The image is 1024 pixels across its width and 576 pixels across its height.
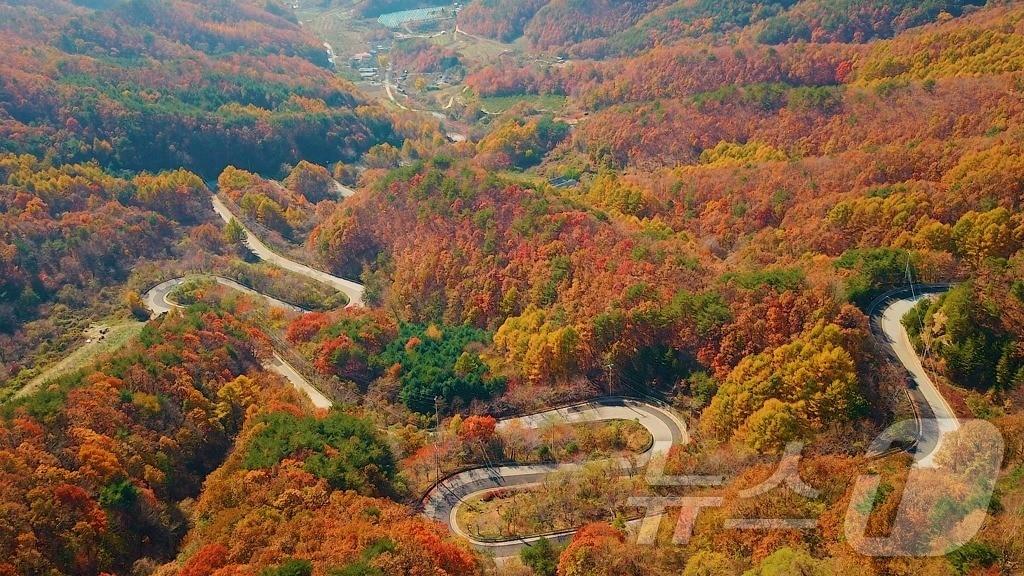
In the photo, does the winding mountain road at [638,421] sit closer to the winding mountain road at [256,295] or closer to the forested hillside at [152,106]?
the winding mountain road at [256,295]

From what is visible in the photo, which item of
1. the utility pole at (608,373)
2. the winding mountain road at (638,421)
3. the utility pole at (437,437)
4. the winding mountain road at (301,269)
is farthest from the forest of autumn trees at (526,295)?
the winding mountain road at (301,269)

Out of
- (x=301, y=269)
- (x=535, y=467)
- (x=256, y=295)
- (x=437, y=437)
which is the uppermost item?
(x=535, y=467)

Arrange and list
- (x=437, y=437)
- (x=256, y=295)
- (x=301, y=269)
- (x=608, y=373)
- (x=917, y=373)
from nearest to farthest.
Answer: (x=917, y=373), (x=437, y=437), (x=608, y=373), (x=256, y=295), (x=301, y=269)

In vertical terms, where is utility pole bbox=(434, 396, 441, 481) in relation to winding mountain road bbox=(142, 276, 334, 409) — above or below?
above

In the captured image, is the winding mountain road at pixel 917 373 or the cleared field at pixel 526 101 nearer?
the winding mountain road at pixel 917 373

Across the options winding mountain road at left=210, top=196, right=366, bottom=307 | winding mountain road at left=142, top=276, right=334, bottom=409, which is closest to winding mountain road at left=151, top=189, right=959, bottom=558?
winding mountain road at left=142, top=276, right=334, bottom=409

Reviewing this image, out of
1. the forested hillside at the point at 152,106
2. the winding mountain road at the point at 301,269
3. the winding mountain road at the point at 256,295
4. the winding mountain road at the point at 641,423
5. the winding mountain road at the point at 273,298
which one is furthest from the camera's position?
the forested hillside at the point at 152,106

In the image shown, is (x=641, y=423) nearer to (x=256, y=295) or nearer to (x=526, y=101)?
(x=256, y=295)

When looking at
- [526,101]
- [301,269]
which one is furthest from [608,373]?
[526,101]

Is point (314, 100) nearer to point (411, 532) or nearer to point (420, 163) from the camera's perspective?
point (420, 163)

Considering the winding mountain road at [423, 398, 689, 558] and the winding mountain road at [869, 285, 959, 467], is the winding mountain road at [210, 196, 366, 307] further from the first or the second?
the winding mountain road at [869, 285, 959, 467]

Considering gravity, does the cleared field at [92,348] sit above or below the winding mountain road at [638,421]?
below

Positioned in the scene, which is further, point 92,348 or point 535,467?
point 92,348
